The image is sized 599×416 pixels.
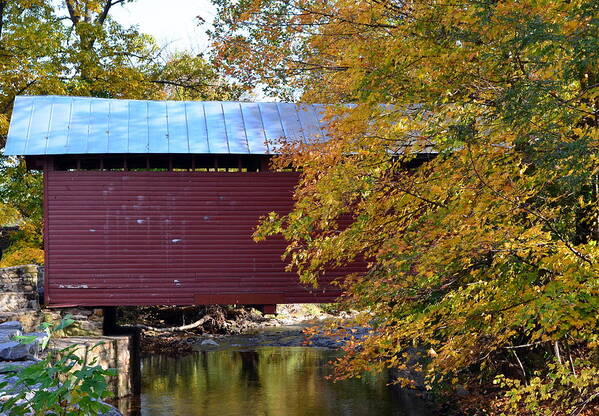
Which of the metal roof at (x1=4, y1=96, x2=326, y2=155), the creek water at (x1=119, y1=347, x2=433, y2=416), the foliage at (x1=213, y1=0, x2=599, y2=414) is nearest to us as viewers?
the foliage at (x1=213, y1=0, x2=599, y2=414)

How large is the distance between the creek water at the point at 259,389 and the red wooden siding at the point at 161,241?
2.08 metres

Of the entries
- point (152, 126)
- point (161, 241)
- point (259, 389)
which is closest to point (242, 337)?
point (259, 389)

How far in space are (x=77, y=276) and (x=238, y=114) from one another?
3.87 meters

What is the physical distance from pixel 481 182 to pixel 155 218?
23.1 feet

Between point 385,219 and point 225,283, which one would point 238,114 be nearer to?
point 225,283

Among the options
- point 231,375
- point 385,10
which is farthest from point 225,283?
point 385,10

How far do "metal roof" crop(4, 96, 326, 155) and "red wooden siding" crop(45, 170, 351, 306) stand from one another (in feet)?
1.65

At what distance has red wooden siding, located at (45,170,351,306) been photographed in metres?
11.7

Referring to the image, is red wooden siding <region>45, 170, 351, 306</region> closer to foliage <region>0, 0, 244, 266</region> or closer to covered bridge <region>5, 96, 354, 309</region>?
covered bridge <region>5, 96, 354, 309</region>

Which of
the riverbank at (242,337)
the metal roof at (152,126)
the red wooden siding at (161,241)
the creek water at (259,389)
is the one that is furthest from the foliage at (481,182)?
the riverbank at (242,337)

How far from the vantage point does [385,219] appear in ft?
25.7

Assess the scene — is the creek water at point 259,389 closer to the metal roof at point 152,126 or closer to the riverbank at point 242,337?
the riverbank at point 242,337

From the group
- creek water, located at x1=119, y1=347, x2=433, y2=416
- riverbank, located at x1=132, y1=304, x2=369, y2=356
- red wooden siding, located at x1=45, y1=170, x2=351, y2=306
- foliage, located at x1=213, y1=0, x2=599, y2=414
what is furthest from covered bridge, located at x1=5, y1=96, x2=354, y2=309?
riverbank, located at x1=132, y1=304, x2=369, y2=356

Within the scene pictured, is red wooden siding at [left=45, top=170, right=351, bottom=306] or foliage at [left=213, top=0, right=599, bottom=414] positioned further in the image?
red wooden siding at [left=45, top=170, right=351, bottom=306]
